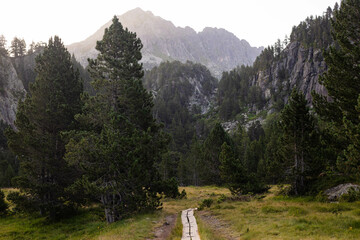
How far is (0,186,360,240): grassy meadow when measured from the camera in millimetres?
11414

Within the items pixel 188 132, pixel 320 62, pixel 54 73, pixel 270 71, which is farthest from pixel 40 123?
pixel 270 71

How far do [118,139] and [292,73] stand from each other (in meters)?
147

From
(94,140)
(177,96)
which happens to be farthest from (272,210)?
(177,96)

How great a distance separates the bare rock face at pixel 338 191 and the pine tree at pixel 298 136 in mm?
2704

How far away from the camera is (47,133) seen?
72.9ft

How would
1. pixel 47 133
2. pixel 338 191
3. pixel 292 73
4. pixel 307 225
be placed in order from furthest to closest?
pixel 292 73 → pixel 47 133 → pixel 338 191 → pixel 307 225

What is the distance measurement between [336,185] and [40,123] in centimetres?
2865

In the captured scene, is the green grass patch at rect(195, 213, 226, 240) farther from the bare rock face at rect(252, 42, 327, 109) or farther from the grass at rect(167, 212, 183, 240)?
the bare rock face at rect(252, 42, 327, 109)

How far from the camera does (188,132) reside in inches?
4897

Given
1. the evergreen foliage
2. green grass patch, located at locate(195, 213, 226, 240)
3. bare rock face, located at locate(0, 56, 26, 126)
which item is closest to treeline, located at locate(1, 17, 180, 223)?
green grass patch, located at locate(195, 213, 226, 240)

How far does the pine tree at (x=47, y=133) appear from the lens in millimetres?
20875

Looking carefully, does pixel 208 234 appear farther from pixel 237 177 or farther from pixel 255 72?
pixel 255 72

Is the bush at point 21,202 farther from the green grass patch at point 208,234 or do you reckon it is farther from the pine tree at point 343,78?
the pine tree at point 343,78

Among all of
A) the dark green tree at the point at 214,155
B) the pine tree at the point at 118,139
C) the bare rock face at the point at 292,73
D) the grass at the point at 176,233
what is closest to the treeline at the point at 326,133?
the grass at the point at 176,233
